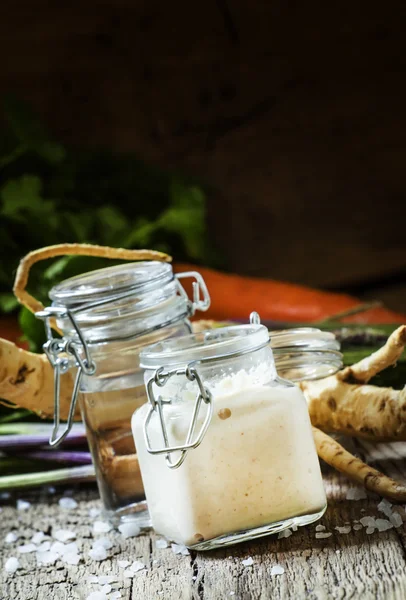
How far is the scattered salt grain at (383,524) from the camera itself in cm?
86

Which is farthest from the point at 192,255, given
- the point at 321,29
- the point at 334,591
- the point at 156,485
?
the point at 334,591

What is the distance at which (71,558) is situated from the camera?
911mm

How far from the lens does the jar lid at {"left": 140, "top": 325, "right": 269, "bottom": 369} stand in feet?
2.75

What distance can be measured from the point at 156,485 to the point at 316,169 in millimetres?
1174

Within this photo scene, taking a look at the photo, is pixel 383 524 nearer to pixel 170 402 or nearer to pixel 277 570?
pixel 277 570

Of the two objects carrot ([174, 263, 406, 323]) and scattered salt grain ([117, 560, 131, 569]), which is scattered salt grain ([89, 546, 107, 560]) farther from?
carrot ([174, 263, 406, 323])

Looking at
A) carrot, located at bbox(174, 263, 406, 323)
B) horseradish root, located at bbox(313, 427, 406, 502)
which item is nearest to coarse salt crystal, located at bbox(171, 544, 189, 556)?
horseradish root, located at bbox(313, 427, 406, 502)

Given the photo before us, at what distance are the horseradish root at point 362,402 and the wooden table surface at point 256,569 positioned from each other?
0.08 metres

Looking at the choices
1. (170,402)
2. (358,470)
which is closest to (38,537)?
(170,402)

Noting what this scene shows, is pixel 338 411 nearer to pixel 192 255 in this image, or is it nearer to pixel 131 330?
pixel 131 330

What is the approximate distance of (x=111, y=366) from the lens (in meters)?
1.00

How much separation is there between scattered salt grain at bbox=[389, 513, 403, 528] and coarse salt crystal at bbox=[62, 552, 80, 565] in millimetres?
332

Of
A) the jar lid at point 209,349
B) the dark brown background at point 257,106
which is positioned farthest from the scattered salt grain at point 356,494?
the dark brown background at point 257,106

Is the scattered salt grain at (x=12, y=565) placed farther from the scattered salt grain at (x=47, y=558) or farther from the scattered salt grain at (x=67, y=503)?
the scattered salt grain at (x=67, y=503)
